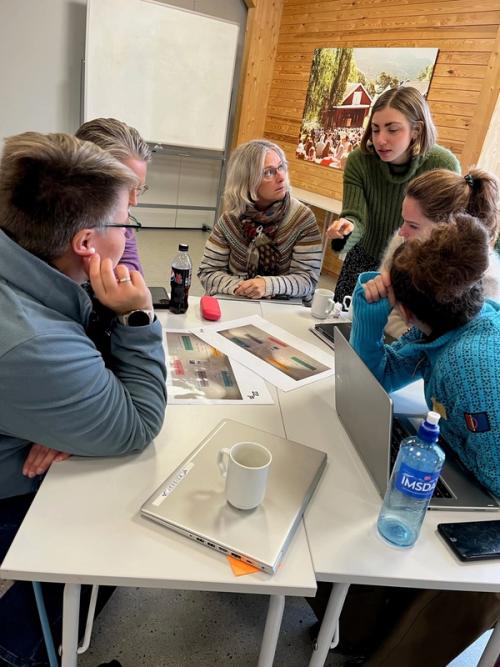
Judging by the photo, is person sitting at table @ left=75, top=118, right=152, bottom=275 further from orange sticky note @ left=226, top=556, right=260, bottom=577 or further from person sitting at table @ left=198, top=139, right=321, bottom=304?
orange sticky note @ left=226, top=556, right=260, bottom=577

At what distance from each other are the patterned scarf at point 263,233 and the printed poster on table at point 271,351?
50cm

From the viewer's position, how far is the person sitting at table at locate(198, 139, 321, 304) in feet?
6.36

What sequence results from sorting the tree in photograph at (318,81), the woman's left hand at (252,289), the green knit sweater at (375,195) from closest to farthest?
the woman's left hand at (252,289) → the green knit sweater at (375,195) → the tree in photograph at (318,81)

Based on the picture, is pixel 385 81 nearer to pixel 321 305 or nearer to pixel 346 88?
pixel 346 88

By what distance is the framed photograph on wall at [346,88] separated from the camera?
144 inches

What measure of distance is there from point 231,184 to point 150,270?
2.32 m

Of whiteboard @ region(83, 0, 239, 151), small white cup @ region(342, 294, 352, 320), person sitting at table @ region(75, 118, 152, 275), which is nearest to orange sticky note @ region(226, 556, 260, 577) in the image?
person sitting at table @ region(75, 118, 152, 275)

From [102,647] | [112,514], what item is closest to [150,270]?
[102,647]

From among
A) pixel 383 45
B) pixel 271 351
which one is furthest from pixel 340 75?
pixel 271 351

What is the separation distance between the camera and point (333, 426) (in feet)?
3.57

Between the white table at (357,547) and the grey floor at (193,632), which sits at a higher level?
the white table at (357,547)

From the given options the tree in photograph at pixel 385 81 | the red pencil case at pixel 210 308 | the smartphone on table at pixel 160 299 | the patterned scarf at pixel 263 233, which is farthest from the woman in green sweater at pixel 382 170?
the tree in photograph at pixel 385 81

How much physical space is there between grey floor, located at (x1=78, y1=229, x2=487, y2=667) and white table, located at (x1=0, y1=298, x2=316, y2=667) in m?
0.51

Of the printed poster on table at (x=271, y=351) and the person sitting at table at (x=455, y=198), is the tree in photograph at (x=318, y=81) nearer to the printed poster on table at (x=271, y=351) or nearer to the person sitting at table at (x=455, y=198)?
the person sitting at table at (x=455, y=198)
